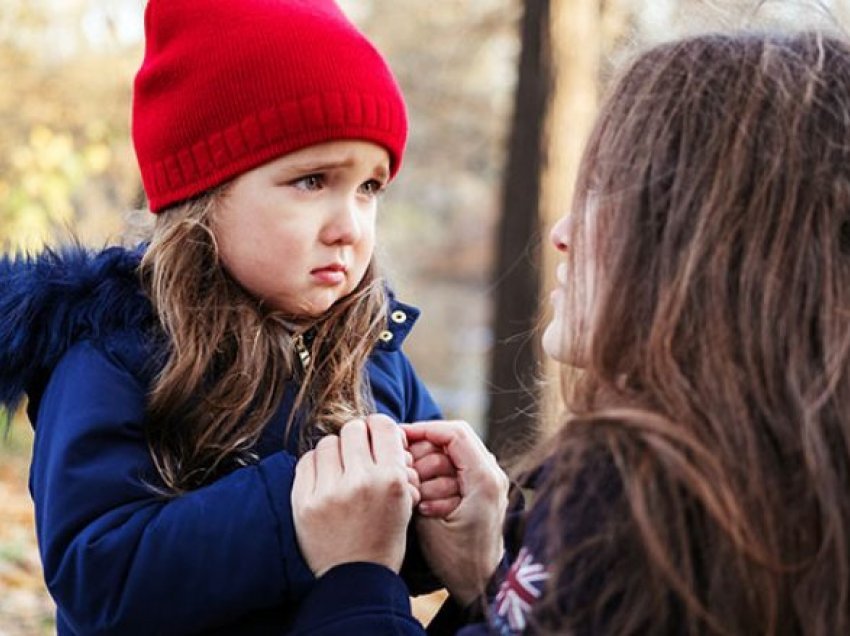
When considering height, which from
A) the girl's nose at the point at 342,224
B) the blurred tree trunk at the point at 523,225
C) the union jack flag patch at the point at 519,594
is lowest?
the blurred tree trunk at the point at 523,225

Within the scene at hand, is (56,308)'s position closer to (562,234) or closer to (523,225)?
(562,234)

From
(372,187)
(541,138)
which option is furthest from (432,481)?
(541,138)

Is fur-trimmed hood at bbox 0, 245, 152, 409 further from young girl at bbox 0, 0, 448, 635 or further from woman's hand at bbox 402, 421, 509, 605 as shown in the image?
woman's hand at bbox 402, 421, 509, 605

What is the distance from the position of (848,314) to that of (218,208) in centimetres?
111

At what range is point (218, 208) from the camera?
213 centimetres

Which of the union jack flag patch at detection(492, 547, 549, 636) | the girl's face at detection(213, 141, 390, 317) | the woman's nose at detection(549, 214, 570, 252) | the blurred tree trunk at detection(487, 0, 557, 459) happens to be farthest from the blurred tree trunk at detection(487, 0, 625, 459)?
the union jack flag patch at detection(492, 547, 549, 636)

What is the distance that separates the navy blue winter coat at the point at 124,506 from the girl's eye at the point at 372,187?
47cm

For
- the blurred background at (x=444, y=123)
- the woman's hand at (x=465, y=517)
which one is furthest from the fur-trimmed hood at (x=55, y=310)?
the woman's hand at (x=465, y=517)

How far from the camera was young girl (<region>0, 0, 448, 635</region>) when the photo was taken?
6.02 ft

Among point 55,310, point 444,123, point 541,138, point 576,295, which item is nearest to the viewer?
point 576,295

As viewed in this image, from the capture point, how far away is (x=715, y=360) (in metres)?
1.51

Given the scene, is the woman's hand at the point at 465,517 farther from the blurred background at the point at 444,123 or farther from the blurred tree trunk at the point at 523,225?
the blurred tree trunk at the point at 523,225

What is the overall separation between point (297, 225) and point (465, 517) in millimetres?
577

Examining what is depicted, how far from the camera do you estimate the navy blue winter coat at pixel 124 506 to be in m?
1.81
